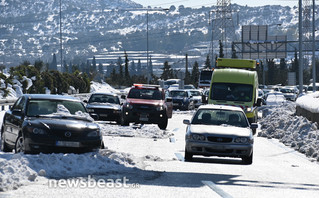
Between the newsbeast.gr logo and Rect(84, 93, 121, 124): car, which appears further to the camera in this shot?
Rect(84, 93, 121, 124): car

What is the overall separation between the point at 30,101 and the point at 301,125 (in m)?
11.1

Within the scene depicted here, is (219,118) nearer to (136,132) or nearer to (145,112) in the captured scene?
(136,132)

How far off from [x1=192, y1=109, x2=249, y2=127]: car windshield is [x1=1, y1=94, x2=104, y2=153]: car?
9.24 ft

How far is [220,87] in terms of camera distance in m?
30.1

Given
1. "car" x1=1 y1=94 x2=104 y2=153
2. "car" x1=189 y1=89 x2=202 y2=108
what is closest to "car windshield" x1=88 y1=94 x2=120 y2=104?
"car" x1=1 y1=94 x2=104 y2=153

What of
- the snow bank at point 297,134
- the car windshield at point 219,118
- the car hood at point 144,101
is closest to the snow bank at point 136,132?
the car hood at point 144,101

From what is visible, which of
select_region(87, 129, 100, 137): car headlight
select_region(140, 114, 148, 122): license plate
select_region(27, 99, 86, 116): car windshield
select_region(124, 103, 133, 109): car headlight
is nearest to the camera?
select_region(87, 129, 100, 137): car headlight

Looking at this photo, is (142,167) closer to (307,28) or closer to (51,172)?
(51,172)

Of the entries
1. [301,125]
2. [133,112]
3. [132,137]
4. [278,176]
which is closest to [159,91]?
[133,112]

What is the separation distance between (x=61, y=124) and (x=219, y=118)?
4.43 metres

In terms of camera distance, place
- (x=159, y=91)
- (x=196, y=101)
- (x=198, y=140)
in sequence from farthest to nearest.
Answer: (x=196, y=101) < (x=159, y=91) < (x=198, y=140)

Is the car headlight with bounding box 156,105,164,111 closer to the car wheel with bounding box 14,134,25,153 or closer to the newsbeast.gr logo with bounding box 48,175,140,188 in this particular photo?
the car wheel with bounding box 14,134,25,153

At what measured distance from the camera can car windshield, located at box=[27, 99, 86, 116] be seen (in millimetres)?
15727

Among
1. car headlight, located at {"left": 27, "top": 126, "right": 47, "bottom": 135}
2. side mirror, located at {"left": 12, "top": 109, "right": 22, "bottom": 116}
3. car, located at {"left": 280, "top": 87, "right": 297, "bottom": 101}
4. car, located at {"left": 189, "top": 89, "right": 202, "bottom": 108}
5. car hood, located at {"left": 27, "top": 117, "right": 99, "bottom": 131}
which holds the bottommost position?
car, located at {"left": 280, "top": 87, "right": 297, "bottom": 101}
